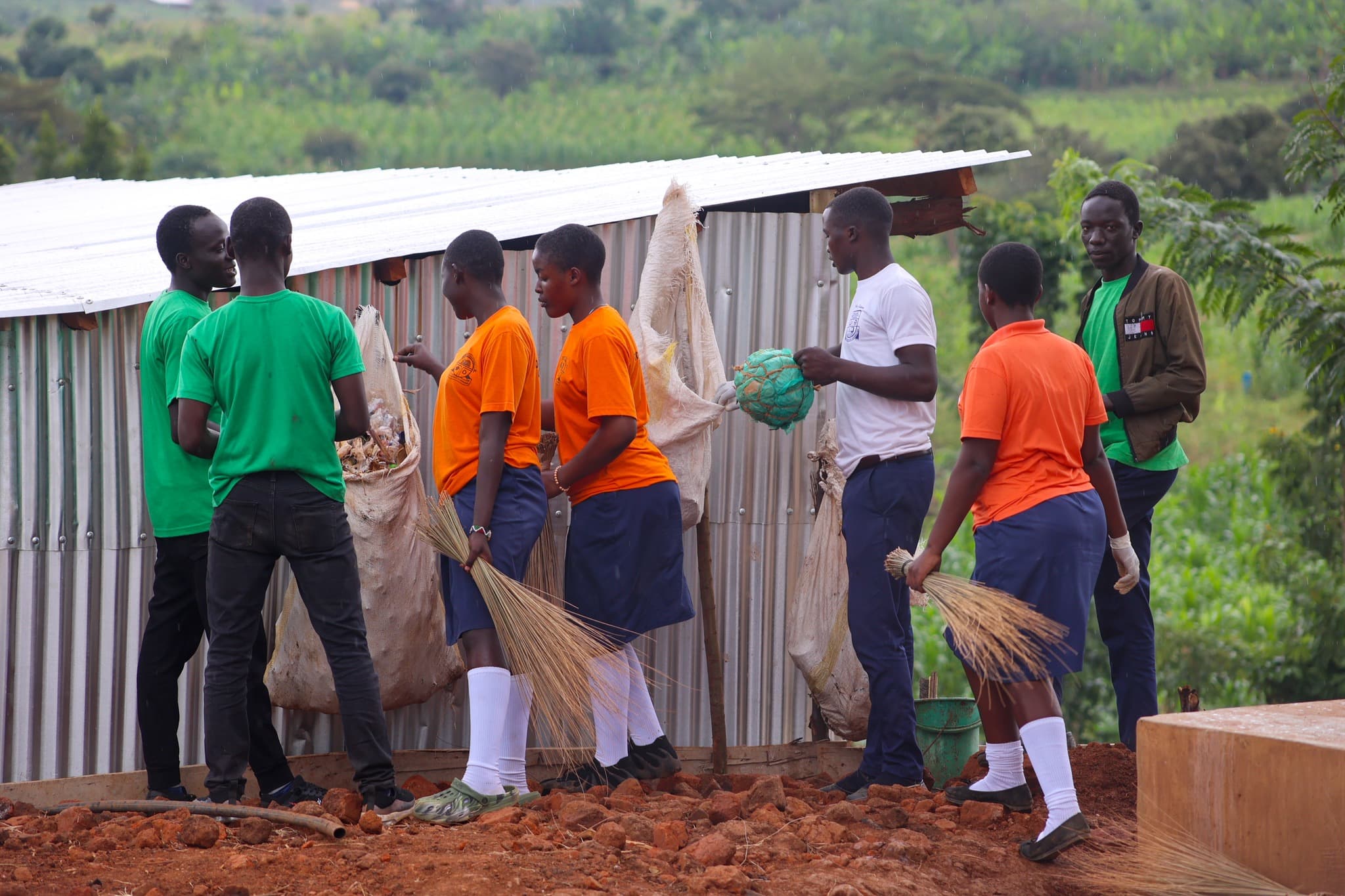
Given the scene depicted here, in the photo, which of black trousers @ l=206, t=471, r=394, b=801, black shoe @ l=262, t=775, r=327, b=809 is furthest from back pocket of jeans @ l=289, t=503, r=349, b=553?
black shoe @ l=262, t=775, r=327, b=809

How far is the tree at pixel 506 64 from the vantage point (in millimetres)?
46500

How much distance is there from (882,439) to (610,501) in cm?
95

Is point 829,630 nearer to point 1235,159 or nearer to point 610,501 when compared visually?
point 610,501

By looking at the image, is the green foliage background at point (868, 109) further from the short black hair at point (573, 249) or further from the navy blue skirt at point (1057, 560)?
the short black hair at point (573, 249)

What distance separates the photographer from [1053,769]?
3.82m

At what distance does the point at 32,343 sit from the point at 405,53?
150 ft

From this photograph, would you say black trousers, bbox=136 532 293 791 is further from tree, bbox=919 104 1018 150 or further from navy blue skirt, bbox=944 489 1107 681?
tree, bbox=919 104 1018 150

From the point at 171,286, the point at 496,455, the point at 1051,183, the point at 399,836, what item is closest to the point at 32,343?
the point at 171,286

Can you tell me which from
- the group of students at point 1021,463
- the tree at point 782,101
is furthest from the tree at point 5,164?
the tree at point 782,101

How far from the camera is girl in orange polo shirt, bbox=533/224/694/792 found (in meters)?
4.43

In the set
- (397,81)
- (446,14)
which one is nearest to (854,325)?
(397,81)

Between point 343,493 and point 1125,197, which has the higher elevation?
point 1125,197

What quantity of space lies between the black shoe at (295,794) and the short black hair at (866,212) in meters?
2.63

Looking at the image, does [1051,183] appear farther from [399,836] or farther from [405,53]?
[405,53]
